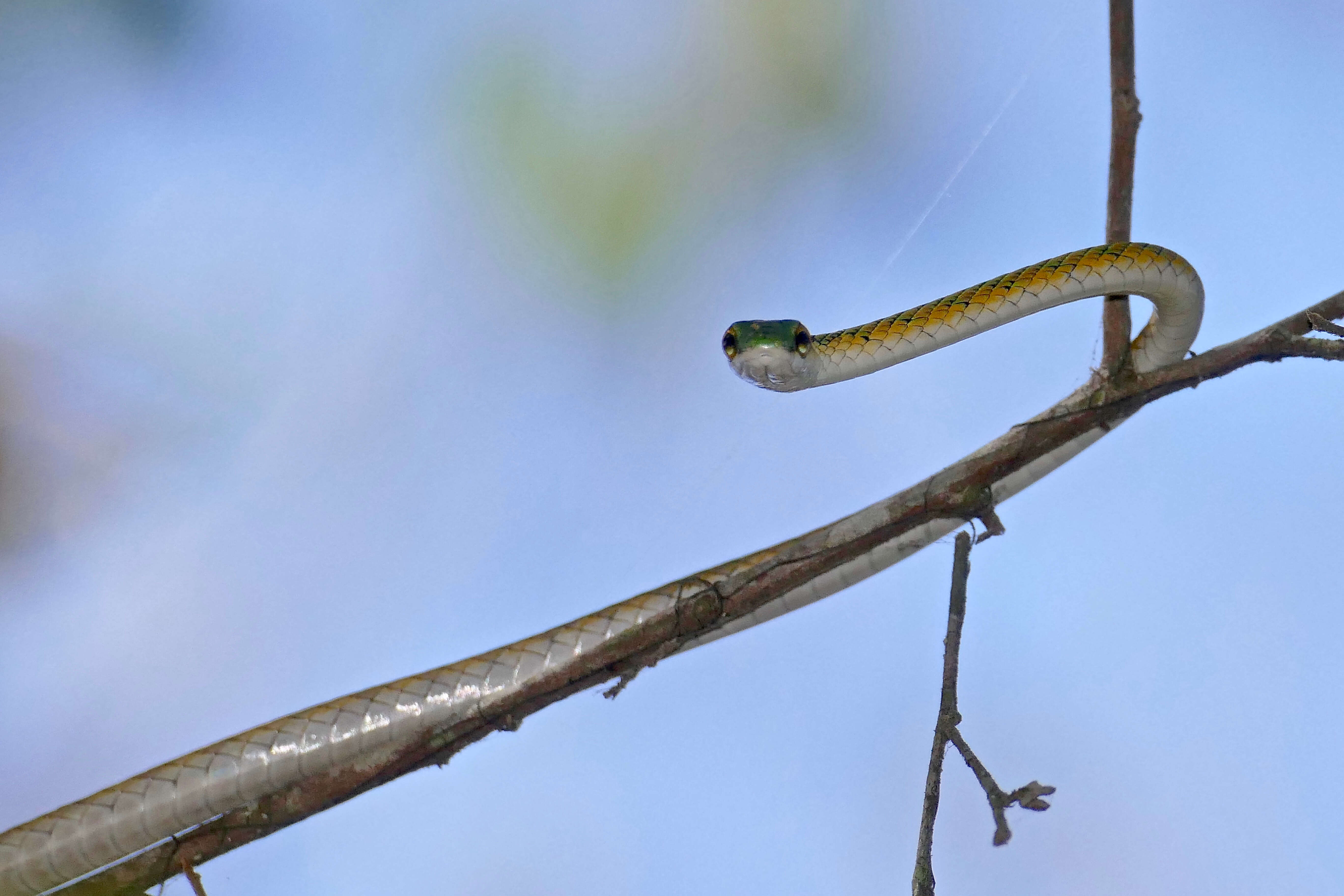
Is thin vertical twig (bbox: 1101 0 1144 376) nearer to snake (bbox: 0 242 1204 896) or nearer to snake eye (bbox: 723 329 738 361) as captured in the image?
snake (bbox: 0 242 1204 896)

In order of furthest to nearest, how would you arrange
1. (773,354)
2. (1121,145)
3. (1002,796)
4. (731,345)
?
(731,345), (773,354), (1121,145), (1002,796)

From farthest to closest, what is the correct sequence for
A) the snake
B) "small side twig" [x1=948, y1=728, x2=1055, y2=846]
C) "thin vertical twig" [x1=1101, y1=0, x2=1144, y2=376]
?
the snake → "thin vertical twig" [x1=1101, y1=0, x2=1144, y2=376] → "small side twig" [x1=948, y1=728, x2=1055, y2=846]

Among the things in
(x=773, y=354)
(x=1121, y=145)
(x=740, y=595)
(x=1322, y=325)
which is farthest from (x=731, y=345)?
(x=1322, y=325)

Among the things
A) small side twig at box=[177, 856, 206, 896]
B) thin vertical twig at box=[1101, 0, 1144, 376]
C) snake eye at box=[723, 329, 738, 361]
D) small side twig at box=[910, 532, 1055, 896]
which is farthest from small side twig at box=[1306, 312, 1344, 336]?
small side twig at box=[177, 856, 206, 896]

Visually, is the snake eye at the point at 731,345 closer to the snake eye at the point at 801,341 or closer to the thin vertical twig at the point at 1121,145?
the snake eye at the point at 801,341

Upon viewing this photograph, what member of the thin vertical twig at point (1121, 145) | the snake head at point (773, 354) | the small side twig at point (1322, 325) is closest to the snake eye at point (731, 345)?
the snake head at point (773, 354)

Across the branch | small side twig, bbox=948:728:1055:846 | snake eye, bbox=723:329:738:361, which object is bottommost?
small side twig, bbox=948:728:1055:846

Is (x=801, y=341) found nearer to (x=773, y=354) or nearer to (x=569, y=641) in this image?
(x=773, y=354)
